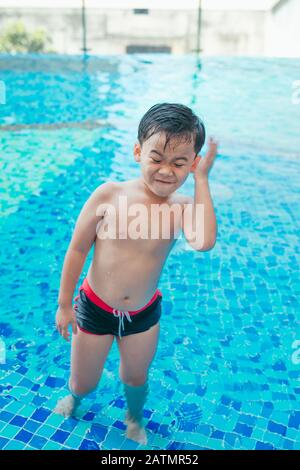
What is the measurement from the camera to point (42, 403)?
280 cm

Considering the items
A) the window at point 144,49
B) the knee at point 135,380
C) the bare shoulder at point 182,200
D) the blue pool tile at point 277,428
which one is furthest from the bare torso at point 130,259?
the window at point 144,49

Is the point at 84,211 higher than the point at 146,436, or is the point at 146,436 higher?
the point at 84,211

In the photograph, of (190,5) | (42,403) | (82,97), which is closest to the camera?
(42,403)

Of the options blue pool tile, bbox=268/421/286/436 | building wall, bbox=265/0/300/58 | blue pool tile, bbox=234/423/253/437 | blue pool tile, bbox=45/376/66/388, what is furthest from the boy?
building wall, bbox=265/0/300/58

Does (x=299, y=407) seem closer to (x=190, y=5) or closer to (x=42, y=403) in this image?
(x=42, y=403)

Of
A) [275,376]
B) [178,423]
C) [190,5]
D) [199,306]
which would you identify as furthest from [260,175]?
[190,5]

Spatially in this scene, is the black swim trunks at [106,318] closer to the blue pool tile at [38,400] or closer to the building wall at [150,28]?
the blue pool tile at [38,400]

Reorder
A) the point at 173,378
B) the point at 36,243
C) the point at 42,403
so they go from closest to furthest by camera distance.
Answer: the point at 42,403, the point at 173,378, the point at 36,243

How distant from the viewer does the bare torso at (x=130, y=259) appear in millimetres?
2158

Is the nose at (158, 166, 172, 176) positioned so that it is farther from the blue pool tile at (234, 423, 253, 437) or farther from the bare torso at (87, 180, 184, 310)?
the blue pool tile at (234, 423, 253, 437)

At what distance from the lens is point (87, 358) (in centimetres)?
231

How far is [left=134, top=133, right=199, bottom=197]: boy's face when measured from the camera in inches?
76.3

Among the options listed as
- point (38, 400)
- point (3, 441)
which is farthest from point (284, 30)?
point (3, 441)

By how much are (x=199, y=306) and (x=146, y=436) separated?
1.36m
